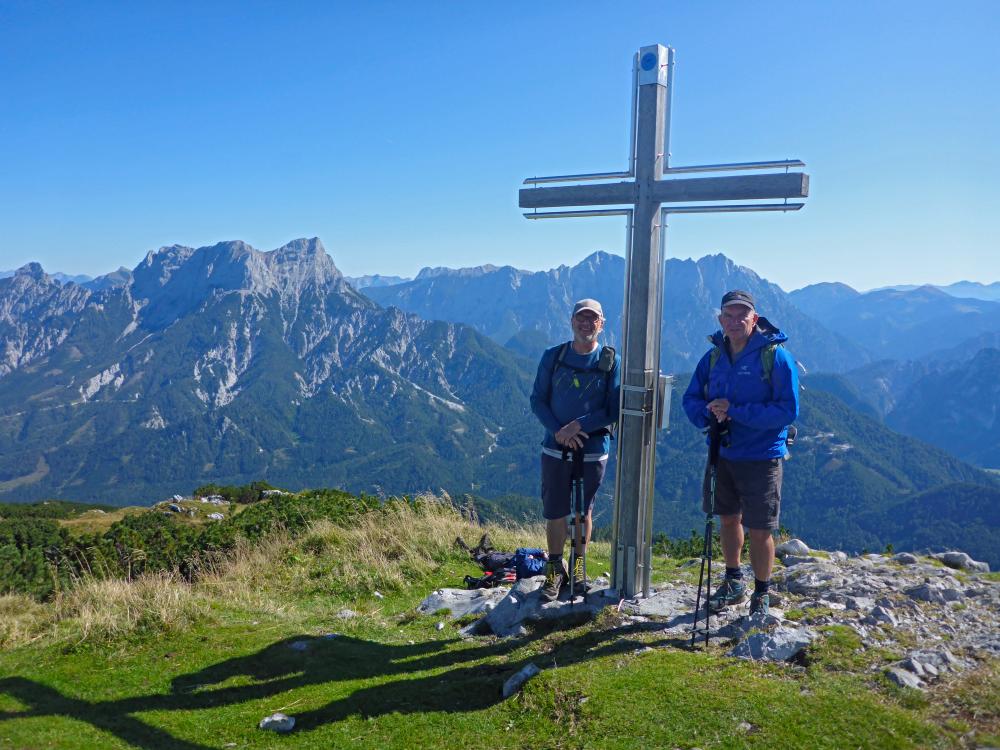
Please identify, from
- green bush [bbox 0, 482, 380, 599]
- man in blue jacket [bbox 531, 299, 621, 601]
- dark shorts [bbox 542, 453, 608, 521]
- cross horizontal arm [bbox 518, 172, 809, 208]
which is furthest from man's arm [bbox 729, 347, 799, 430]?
green bush [bbox 0, 482, 380, 599]

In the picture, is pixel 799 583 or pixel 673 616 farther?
pixel 799 583

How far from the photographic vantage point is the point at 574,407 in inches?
280

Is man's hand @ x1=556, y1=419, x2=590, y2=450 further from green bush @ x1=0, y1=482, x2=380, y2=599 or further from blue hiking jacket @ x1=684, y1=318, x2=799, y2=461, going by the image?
green bush @ x1=0, y1=482, x2=380, y2=599

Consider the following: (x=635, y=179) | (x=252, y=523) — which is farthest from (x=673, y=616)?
(x=252, y=523)

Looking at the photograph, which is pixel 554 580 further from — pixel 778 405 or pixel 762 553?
pixel 778 405

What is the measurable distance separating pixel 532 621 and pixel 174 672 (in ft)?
12.3

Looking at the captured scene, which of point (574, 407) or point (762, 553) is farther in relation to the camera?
point (574, 407)

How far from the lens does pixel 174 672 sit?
258 inches

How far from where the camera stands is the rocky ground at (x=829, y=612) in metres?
5.49

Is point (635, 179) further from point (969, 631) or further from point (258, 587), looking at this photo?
point (258, 587)

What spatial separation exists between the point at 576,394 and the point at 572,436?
527 millimetres

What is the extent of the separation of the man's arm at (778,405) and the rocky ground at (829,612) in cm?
190

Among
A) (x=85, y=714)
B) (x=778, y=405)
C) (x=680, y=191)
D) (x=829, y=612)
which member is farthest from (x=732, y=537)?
(x=85, y=714)

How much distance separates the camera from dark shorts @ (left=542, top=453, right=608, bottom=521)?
23.2 ft
